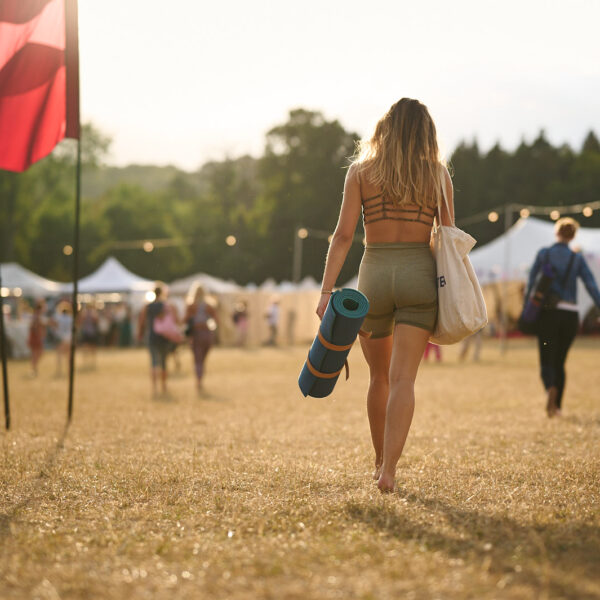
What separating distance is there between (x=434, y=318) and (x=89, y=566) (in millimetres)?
2108

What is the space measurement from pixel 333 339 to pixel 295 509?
820mm

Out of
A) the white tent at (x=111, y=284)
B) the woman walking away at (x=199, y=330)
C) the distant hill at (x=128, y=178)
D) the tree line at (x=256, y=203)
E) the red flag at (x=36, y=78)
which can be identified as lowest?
the woman walking away at (x=199, y=330)

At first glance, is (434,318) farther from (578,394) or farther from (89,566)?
(578,394)

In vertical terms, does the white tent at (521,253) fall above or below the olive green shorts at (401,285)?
above

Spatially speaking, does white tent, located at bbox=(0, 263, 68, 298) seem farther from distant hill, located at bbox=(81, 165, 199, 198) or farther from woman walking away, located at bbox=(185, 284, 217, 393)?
distant hill, located at bbox=(81, 165, 199, 198)

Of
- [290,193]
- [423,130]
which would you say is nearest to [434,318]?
[423,130]

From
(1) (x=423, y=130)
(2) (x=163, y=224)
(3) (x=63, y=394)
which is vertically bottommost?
(3) (x=63, y=394)

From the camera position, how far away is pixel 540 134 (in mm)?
60938

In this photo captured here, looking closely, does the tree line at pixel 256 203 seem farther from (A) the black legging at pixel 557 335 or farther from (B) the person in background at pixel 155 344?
(A) the black legging at pixel 557 335

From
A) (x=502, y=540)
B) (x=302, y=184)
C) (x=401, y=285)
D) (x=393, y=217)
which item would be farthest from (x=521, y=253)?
(x=502, y=540)

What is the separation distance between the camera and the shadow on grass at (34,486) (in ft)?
12.1

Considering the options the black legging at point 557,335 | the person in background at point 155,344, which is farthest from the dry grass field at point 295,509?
the person in background at point 155,344

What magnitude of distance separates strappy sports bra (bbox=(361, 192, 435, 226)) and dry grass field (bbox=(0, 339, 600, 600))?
1.41 m

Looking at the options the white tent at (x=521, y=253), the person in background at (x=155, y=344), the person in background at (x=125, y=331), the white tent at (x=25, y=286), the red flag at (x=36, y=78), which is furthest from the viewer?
the person in background at (x=125, y=331)
